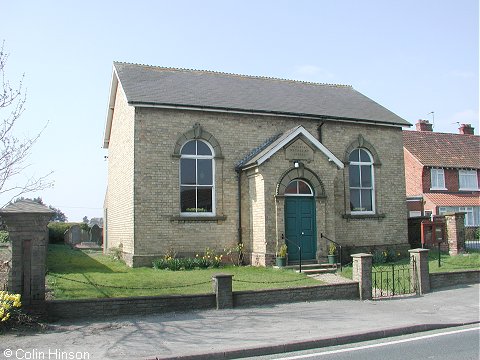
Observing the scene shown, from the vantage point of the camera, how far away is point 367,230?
20.2m

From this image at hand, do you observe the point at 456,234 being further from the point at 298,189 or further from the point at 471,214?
the point at 471,214

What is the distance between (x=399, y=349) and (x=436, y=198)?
28120 millimetres

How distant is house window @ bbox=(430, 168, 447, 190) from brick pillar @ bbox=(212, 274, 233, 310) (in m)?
27.4

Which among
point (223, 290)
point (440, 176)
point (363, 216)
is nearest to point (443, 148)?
point (440, 176)

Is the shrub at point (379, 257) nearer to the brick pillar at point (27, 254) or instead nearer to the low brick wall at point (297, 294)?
the low brick wall at point (297, 294)

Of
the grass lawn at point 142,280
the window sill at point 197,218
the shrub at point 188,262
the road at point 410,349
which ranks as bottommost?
the road at point 410,349

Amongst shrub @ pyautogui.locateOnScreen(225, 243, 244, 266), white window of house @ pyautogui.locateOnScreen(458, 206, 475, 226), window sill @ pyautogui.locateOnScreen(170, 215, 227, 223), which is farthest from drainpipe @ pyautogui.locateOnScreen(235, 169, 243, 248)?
white window of house @ pyautogui.locateOnScreen(458, 206, 475, 226)

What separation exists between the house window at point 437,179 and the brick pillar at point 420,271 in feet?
73.8

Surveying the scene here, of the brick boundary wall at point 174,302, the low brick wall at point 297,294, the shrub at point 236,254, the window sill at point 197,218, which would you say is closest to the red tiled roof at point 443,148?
the shrub at point 236,254

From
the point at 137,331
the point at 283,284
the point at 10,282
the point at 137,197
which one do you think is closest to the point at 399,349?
the point at 137,331

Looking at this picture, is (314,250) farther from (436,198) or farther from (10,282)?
(436,198)

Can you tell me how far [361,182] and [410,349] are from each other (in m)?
12.8

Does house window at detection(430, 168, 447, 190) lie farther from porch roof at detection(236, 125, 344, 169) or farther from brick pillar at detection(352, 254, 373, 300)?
brick pillar at detection(352, 254, 373, 300)

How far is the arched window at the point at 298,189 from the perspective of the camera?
17.6m
